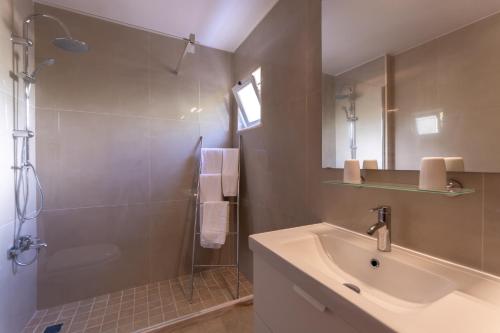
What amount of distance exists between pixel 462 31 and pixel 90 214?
251 centimetres

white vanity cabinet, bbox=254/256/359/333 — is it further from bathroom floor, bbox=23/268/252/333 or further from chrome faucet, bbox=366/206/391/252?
bathroom floor, bbox=23/268/252/333

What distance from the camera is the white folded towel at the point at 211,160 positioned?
2199mm

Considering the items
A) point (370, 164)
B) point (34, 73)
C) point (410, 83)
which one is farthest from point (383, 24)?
point (34, 73)

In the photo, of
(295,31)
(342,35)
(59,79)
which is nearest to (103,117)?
(59,79)

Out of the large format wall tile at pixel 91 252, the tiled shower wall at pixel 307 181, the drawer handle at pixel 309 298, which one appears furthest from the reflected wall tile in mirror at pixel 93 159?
the drawer handle at pixel 309 298

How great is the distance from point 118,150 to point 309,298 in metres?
1.93

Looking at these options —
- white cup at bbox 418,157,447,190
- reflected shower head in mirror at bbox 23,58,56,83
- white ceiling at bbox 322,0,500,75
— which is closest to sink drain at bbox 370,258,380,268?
white cup at bbox 418,157,447,190

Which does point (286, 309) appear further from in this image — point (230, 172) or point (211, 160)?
point (211, 160)

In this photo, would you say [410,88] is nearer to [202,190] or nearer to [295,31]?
[295,31]

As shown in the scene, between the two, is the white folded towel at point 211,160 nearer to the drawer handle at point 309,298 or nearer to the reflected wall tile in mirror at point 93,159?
the reflected wall tile in mirror at point 93,159

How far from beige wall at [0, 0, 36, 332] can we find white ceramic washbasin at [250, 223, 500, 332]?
151 centimetres

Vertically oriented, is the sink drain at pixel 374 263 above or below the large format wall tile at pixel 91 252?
above

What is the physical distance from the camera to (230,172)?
219 cm

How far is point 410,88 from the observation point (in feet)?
2.96
